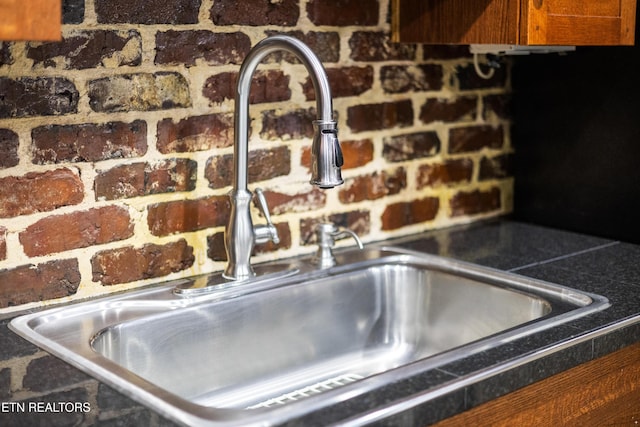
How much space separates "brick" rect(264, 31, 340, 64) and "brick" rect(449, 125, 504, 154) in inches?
15.6

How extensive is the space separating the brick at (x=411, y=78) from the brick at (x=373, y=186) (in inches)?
7.0

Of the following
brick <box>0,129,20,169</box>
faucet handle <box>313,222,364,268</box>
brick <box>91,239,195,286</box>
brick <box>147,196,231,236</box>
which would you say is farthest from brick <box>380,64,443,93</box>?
brick <box>0,129,20,169</box>

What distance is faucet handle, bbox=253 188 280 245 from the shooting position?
1.56 metres

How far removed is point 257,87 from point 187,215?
0.89 feet

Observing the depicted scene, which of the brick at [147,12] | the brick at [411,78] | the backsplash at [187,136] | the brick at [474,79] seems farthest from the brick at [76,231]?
the brick at [474,79]

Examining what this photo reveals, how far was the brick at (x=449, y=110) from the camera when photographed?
1926 millimetres

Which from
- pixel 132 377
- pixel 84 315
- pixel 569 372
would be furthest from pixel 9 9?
pixel 569 372

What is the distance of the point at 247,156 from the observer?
149 centimetres

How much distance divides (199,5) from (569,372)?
85 centimetres

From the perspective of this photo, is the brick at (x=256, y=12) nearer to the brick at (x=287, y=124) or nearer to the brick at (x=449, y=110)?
the brick at (x=287, y=124)

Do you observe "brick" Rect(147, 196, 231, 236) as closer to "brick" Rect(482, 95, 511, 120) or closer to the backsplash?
the backsplash

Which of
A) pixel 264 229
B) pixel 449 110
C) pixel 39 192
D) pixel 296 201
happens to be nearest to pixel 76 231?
pixel 39 192

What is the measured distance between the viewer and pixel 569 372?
1.25 m

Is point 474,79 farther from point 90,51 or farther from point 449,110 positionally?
point 90,51
